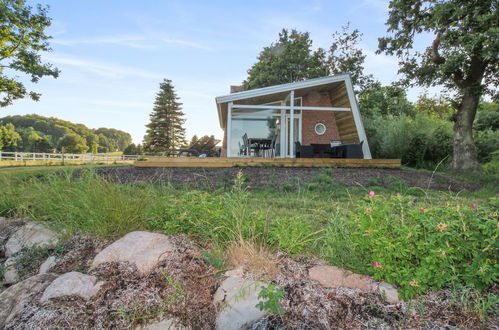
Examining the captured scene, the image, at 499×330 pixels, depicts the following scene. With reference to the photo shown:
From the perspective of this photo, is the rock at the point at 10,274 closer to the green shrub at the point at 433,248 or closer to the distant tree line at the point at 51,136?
the green shrub at the point at 433,248

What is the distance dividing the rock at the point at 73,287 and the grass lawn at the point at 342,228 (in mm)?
499

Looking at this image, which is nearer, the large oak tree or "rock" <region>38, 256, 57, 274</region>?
"rock" <region>38, 256, 57, 274</region>

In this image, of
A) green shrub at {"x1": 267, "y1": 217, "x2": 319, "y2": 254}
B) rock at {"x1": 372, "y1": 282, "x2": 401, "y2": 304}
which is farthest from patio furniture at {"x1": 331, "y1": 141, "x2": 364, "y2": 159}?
rock at {"x1": 372, "y1": 282, "x2": 401, "y2": 304}

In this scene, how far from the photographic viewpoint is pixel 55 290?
168 cm

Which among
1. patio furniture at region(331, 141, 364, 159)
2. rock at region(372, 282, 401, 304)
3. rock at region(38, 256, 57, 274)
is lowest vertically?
rock at region(38, 256, 57, 274)

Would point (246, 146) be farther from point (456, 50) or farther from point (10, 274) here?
point (10, 274)

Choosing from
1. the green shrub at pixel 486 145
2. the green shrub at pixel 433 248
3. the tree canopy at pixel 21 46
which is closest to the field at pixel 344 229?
the green shrub at pixel 433 248

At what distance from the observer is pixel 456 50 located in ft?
27.5

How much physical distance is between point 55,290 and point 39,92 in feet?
56.8

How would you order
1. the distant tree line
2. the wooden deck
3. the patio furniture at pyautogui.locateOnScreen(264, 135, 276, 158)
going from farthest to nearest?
the distant tree line
the patio furniture at pyautogui.locateOnScreen(264, 135, 276, 158)
the wooden deck

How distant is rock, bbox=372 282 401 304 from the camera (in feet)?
4.85

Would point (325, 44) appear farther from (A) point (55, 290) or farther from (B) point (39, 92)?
(A) point (55, 290)

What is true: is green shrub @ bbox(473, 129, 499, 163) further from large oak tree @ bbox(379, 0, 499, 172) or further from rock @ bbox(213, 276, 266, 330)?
rock @ bbox(213, 276, 266, 330)

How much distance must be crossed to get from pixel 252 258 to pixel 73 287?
3.49ft
